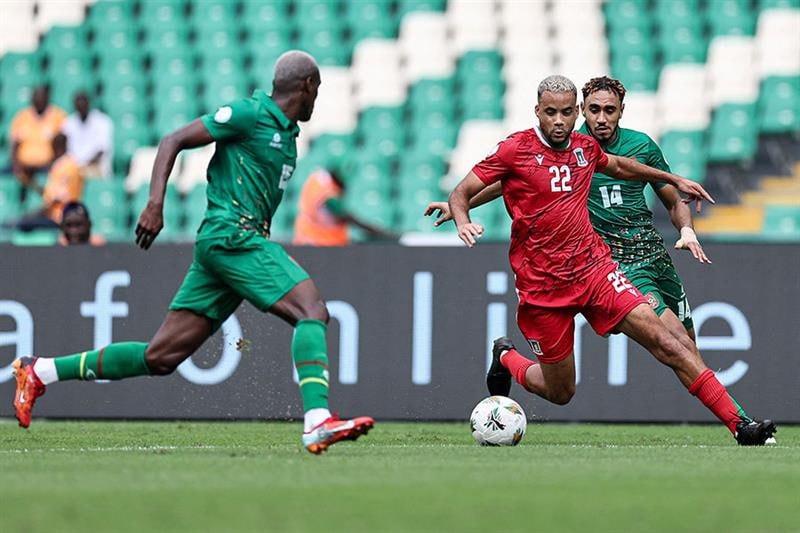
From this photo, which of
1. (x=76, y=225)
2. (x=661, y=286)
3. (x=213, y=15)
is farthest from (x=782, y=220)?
(x=213, y=15)

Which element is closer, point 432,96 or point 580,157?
point 580,157

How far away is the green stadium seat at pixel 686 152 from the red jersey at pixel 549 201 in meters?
8.37

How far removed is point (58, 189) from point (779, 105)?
782 centimetres

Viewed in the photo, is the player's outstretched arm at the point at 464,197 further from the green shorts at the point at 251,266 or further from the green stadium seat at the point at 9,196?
the green stadium seat at the point at 9,196

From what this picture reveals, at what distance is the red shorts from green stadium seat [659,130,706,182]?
27.2ft

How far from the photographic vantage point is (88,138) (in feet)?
53.2

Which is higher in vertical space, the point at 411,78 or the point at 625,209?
A: the point at 411,78

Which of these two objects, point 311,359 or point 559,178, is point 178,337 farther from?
point 559,178

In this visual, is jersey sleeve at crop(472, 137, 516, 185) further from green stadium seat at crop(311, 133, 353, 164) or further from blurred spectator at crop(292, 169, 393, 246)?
green stadium seat at crop(311, 133, 353, 164)

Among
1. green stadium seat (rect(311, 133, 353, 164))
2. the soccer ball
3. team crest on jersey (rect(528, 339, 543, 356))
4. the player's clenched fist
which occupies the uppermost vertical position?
green stadium seat (rect(311, 133, 353, 164))

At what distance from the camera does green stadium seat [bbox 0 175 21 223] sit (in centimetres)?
1692

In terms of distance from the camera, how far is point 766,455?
24.7 ft

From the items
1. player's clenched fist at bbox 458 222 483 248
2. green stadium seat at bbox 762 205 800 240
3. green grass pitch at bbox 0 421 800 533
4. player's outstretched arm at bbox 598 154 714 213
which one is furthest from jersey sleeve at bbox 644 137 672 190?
green stadium seat at bbox 762 205 800 240

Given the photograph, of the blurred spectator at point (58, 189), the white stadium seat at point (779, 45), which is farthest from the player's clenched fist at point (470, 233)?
the white stadium seat at point (779, 45)
